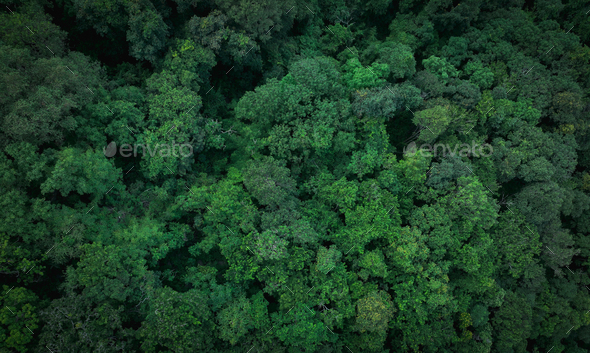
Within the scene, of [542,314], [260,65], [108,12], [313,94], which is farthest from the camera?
[542,314]

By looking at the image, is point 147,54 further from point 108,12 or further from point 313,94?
point 313,94

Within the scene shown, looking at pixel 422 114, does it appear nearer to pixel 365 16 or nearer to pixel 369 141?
pixel 369 141

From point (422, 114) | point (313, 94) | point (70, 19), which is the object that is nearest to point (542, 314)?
point (422, 114)

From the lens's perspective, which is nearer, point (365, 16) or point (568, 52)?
point (568, 52)

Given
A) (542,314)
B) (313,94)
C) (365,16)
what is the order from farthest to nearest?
(365,16) → (542,314) → (313,94)

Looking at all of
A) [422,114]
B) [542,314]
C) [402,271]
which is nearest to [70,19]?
[422,114]

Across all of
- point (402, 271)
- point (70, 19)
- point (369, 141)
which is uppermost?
point (70, 19)

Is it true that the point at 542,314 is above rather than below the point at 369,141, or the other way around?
below
